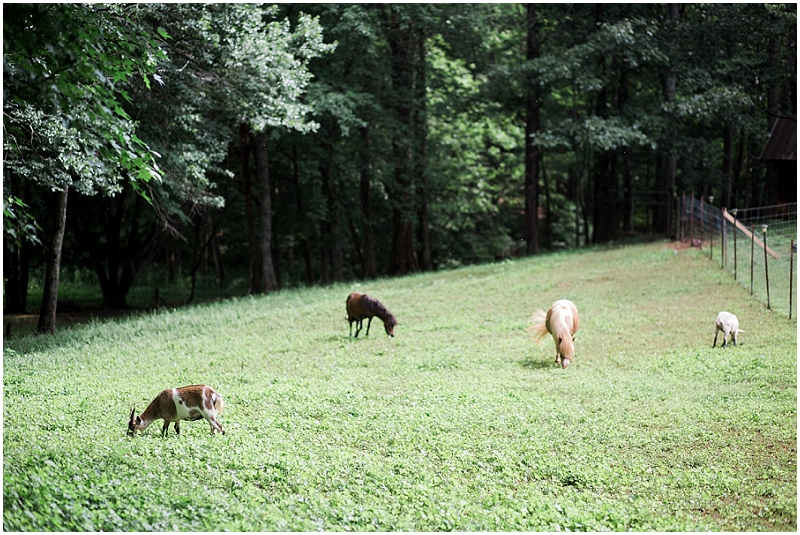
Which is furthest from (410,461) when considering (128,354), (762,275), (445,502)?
(762,275)

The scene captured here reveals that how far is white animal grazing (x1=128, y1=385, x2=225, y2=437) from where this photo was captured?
812 centimetres

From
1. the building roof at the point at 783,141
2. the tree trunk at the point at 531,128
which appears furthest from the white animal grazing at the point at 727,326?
the tree trunk at the point at 531,128

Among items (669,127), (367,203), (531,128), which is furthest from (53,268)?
(669,127)

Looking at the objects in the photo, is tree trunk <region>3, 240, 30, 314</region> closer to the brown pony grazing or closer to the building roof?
the brown pony grazing

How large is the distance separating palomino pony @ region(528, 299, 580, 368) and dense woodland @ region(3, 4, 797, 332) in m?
8.67

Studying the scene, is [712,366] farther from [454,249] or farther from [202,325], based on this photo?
[454,249]

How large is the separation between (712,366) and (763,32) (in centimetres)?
1926

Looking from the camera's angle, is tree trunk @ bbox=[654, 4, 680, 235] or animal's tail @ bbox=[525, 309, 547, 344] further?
tree trunk @ bbox=[654, 4, 680, 235]

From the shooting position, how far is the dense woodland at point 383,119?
18359 millimetres

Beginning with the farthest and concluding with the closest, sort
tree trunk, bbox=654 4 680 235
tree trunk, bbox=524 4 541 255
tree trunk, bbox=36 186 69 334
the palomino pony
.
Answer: tree trunk, bbox=524 4 541 255, tree trunk, bbox=654 4 680 235, tree trunk, bbox=36 186 69 334, the palomino pony

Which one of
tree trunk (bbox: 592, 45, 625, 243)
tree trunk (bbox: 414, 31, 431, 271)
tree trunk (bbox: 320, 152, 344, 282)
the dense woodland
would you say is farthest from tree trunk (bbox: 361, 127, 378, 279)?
tree trunk (bbox: 592, 45, 625, 243)

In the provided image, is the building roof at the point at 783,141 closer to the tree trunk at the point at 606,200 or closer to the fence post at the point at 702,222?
the fence post at the point at 702,222

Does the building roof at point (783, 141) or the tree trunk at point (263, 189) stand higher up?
the building roof at point (783, 141)

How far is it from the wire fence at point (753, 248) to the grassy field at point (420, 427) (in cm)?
54
